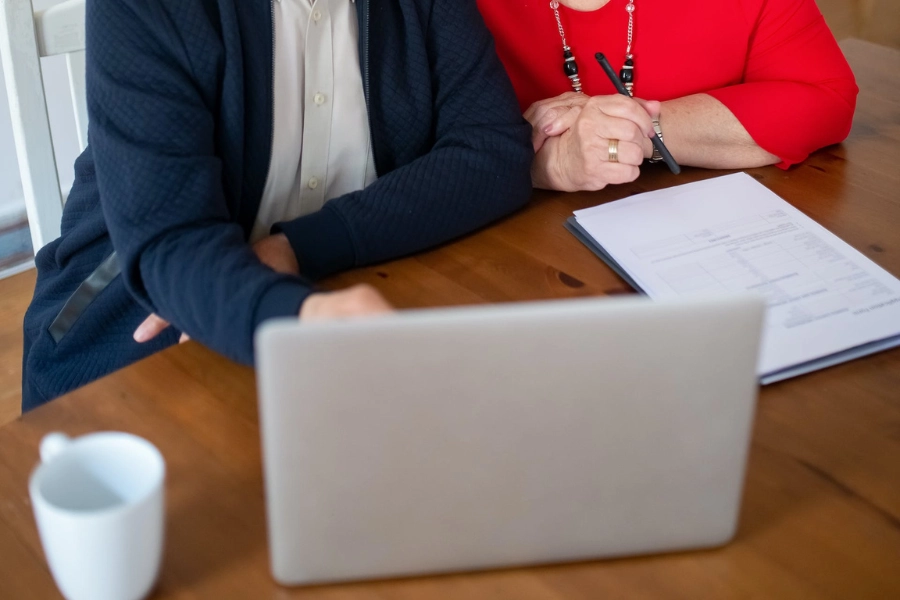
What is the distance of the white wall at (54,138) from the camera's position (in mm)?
2305

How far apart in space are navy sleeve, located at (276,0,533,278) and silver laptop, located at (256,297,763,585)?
1.35ft

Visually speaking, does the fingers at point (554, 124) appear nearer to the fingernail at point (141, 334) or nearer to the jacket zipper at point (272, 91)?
the jacket zipper at point (272, 91)

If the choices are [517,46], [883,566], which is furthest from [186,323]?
[517,46]

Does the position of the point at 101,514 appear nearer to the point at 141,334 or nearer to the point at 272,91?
the point at 141,334

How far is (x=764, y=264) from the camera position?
0.98 meters

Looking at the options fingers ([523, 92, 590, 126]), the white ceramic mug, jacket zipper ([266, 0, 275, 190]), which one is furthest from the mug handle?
fingers ([523, 92, 590, 126])

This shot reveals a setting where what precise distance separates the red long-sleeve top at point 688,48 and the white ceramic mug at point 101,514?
2.92ft

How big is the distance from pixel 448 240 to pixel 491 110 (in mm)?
197

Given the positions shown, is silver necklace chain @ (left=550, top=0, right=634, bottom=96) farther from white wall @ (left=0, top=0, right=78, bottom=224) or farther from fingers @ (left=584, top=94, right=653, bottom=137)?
white wall @ (left=0, top=0, right=78, bottom=224)

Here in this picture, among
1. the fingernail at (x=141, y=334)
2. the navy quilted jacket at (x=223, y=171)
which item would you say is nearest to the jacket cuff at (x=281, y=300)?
the navy quilted jacket at (x=223, y=171)

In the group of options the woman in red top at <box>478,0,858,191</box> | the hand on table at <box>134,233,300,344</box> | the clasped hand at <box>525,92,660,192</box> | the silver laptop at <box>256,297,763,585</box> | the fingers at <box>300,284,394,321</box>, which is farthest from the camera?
the woman in red top at <box>478,0,858,191</box>

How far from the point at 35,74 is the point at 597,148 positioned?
716 millimetres

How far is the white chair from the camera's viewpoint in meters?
1.12

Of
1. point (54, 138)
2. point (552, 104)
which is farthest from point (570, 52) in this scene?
point (54, 138)
